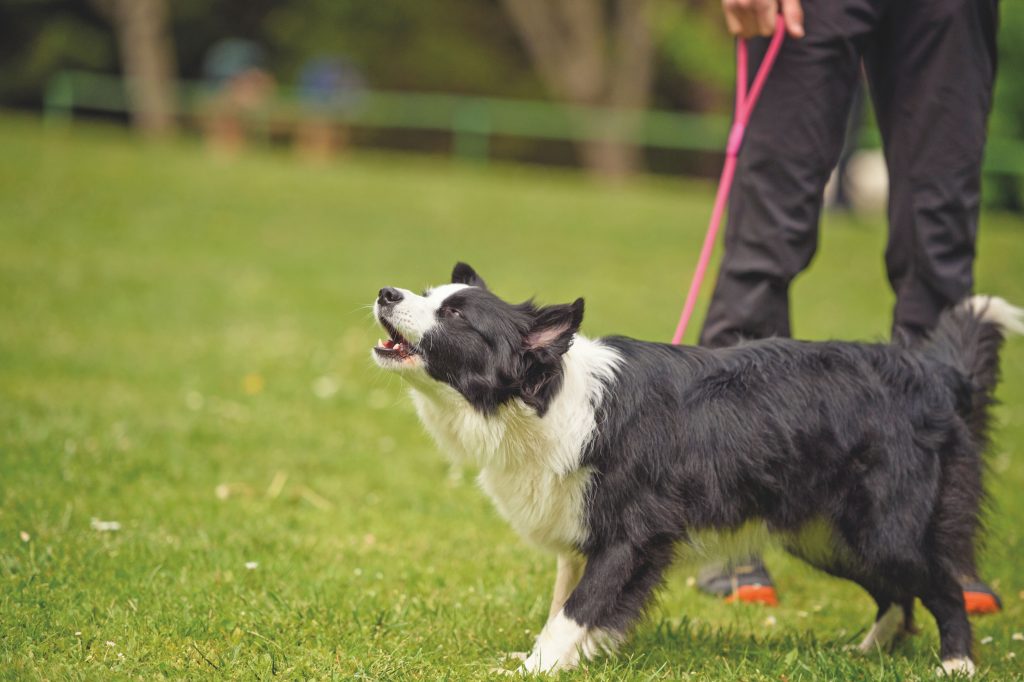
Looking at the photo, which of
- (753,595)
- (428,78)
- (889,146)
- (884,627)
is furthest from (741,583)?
(428,78)

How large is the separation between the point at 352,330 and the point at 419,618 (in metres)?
4.95

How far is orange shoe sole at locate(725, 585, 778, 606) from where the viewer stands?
423 centimetres

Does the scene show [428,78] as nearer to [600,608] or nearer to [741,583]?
[741,583]

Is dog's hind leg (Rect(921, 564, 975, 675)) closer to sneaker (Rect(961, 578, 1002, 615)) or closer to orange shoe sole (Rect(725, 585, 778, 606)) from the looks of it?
sneaker (Rect(961, 578, 1002, 615))

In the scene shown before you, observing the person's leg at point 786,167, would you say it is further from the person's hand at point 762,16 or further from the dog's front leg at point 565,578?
the dog's front leg at point 565,578

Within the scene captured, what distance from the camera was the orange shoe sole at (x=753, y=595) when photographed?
167 inches

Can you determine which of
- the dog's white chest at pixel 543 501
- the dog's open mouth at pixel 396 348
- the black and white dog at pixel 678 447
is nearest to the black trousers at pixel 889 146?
the black and white dog at pixel 678 447

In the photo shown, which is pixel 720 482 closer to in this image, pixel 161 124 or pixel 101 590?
pixel 101 590

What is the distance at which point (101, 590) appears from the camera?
3.64 metres

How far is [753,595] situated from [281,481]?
2111 mm

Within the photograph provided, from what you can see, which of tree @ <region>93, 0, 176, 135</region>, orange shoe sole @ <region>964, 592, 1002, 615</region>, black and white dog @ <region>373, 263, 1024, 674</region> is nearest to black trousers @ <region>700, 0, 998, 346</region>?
black and white dog @ <region>373, 263, 1024, 674</region>

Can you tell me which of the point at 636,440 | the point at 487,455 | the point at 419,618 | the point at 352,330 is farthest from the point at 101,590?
the point at 352,330

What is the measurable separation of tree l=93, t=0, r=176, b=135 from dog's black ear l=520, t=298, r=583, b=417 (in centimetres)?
2187

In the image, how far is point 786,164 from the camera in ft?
13.3
